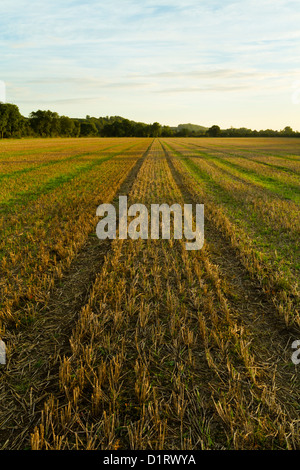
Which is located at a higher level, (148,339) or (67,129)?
(67,129)
